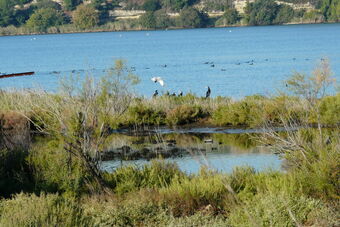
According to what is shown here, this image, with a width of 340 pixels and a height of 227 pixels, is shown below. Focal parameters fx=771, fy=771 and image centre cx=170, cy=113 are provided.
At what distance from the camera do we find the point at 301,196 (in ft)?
33.7

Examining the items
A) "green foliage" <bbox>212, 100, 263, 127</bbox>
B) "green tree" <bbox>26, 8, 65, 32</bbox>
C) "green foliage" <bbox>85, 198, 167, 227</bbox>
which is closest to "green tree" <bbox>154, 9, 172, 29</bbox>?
"green tree" <bbox>26, 8, 65, 32</bbox>

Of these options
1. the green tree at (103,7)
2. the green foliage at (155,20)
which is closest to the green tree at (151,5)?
the green foliage at (155,20)

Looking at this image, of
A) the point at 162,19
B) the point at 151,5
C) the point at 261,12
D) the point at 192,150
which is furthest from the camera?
the point at 162,19

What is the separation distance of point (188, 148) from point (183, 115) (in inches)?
272

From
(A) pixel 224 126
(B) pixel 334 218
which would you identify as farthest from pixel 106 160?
(B) pixel 334 218

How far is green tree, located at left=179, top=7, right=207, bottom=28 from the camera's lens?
149175 millimetres

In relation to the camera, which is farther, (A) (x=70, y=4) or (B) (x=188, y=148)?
(A) (x=70, y=4)

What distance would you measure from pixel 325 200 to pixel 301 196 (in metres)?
0.99

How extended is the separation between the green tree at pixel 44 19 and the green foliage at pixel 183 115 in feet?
420

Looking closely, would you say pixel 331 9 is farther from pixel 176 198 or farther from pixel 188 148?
pixel 176 198

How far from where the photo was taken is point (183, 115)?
25391 millimetres

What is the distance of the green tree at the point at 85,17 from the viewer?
149 meters

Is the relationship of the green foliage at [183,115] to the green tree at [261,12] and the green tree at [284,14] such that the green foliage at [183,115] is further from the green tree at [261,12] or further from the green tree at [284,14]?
the green tree at [284,14]

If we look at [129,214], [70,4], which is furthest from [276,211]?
[70,4]
